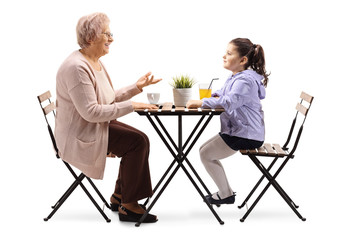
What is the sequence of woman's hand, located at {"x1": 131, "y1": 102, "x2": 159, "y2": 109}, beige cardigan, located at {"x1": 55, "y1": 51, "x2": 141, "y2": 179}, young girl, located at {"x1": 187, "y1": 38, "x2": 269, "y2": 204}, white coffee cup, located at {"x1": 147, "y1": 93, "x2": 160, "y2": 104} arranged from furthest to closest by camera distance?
white coffee cup, located at {"x1": 147, "y1": 93, "x2": 160, "y2": 104} → young girl, located at {"x1": 187, "y1": 38, "x2": 269, "y2": 204} → woman's hand, located at {"x1": 131, "y1": 102, "x2": 159, "y2": 109} → beige cardigan, located at {"x1": 55, "y1": 51, "x2": 141, "y2": 179}

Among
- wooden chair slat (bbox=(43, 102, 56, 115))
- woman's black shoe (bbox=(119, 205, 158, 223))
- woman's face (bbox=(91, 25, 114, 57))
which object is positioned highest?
woman's face (bbox=(91, 25, 114, 57))

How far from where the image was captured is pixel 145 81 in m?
5.27

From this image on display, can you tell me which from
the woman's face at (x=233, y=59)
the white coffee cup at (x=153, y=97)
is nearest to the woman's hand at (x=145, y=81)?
the white coffee cup at (x=153, y=97)

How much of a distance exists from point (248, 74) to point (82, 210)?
1882 millimetres

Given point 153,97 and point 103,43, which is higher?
point 103,43

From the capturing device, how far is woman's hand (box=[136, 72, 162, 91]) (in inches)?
206

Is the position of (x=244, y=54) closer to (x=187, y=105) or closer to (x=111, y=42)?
(x=187, y=105)

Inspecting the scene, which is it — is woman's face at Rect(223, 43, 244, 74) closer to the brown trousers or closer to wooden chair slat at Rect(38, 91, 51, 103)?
the brown trousers

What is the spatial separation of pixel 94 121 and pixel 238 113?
3.89ft

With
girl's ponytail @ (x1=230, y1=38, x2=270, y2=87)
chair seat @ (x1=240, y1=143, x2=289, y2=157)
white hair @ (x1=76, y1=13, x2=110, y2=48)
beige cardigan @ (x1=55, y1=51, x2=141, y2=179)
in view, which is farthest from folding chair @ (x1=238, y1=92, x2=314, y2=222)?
white hair @ (x1=76, y1=13, x2=110, y2=48)

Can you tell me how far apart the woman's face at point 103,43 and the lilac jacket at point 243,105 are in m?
0.91

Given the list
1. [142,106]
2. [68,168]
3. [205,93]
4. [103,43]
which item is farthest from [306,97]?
[68,168]

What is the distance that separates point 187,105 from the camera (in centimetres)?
498

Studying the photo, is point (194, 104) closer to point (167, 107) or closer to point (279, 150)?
point (167, 107)
